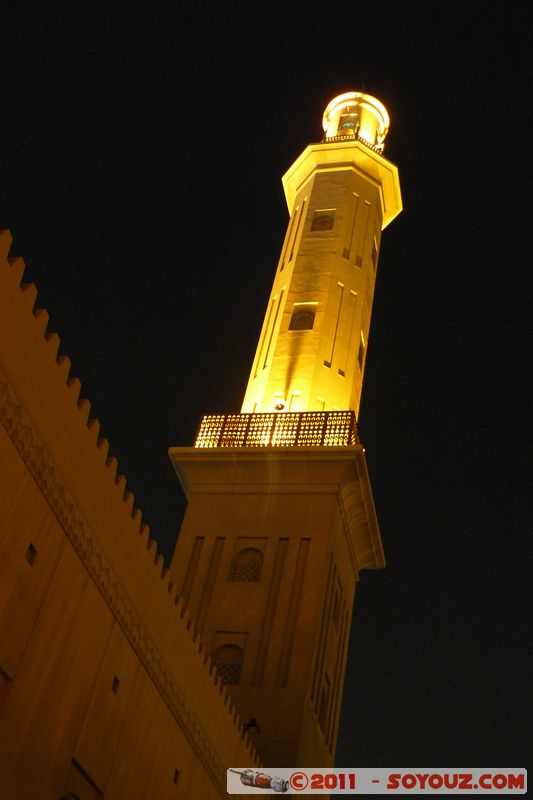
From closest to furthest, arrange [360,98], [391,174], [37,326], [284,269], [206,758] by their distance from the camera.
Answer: [37,326], [206,758], [284,269], [391,174], [360,98]

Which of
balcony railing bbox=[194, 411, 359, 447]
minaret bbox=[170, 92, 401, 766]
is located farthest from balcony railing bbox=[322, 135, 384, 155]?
balcony railing bbox=[194, 411, 359, 447]

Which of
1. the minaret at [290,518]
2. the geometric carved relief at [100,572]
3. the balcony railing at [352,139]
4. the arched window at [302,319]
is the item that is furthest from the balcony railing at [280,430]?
the balcony railing at [352,139]

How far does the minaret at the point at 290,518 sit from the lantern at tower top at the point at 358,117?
21.6 ft

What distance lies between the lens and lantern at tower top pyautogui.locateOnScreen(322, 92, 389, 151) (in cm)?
2989

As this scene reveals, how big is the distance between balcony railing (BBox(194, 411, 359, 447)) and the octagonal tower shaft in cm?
93

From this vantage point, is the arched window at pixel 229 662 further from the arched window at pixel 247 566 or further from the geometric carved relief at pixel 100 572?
the geometric carved relief at pixel 100 572

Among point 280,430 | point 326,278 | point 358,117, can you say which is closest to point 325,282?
point 326,278

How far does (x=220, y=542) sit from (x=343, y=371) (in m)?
5.05

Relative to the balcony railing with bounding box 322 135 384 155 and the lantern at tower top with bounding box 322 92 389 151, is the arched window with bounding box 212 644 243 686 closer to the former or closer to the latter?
the balcony railing with bounding box 322 135 384 155

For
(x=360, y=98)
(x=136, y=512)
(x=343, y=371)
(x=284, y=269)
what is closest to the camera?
(x=136, y=512)

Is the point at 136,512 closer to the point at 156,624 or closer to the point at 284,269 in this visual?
the point at 156,624

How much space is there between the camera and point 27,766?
9734 millimetres

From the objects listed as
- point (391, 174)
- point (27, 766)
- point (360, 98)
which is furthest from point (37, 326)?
point (360, 98)

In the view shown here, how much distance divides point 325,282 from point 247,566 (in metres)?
7.55
